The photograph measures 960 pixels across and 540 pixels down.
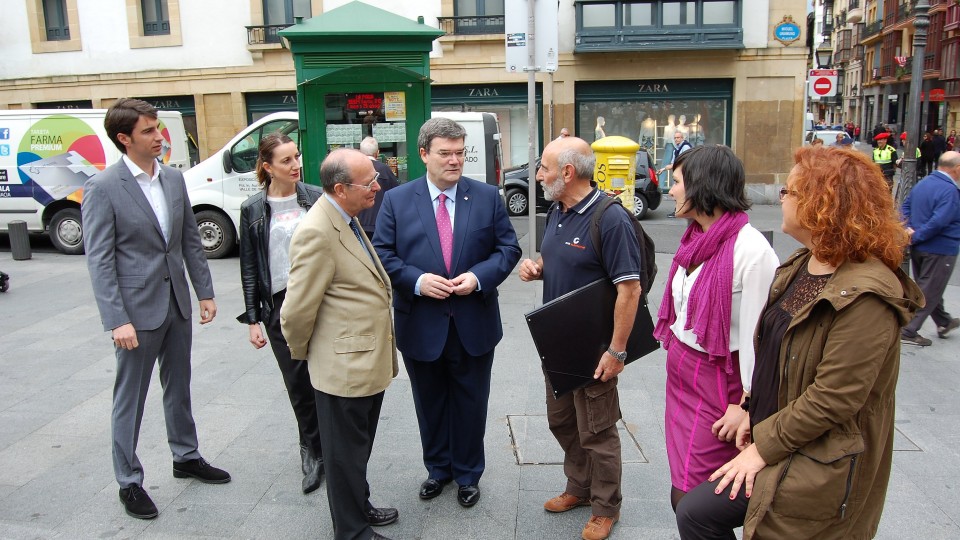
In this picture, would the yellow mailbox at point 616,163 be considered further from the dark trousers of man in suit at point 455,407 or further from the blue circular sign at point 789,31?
the blue circular sign at point 789,31

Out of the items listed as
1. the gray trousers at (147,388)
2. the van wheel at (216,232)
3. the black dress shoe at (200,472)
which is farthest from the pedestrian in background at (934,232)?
the van wheel at (216,232)

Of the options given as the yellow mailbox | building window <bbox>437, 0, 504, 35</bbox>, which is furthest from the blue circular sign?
the yellow mailbox

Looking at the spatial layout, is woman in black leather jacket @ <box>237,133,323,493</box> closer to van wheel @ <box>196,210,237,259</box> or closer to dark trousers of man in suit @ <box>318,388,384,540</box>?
dark trousers of man in suit @ <box>318,388,384,540</box>

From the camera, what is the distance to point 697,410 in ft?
9.27

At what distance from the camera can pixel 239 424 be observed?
500 cm

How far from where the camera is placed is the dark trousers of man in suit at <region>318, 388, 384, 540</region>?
3.36 m

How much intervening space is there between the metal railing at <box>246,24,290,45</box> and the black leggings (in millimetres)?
19695

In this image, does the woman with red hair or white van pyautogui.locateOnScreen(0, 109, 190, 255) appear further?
white van pyautogui.locateOnScreen(0, 109, 190, 255)

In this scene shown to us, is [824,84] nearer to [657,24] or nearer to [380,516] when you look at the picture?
[657,24]

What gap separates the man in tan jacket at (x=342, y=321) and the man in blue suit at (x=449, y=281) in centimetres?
34

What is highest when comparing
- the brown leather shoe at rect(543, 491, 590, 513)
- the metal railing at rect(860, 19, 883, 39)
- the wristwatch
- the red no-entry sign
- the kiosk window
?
the metal railing at rect(860, 19, 883, 39)

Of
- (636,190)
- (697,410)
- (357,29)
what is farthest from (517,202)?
(697,410)

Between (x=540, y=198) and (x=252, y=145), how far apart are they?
252 inches

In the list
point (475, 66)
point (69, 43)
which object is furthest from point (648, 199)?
point (69, 43)
